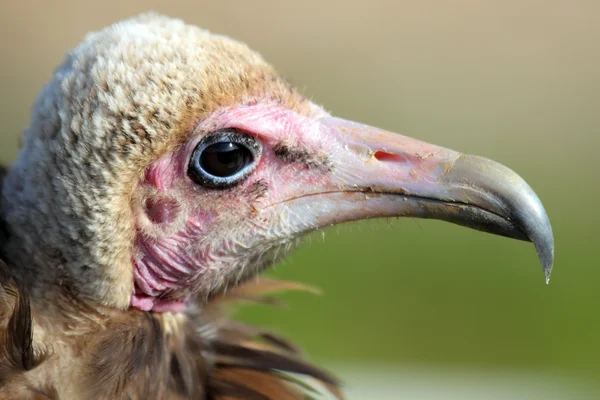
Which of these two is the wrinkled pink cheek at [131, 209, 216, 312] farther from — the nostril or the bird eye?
the nostril

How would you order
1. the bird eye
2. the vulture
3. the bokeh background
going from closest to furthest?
the vulture, the bird eye, the bokeh background

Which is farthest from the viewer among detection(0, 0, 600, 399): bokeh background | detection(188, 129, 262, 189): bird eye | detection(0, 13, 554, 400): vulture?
detection(0, 0, 600, 399): bokeh background

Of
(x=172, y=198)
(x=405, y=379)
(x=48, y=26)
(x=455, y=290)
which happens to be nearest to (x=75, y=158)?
(x=172, y=198)

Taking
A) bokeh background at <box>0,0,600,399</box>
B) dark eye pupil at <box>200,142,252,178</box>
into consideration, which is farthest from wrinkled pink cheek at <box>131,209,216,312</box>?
bokeh background at <box>0,0,600,399</box>

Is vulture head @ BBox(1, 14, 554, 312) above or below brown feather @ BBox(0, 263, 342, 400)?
above

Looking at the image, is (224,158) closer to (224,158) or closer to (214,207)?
(224,158)

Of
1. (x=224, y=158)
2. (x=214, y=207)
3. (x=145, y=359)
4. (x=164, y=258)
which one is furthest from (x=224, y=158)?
(x=145, y=359)

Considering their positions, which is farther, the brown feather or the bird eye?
the bird eye

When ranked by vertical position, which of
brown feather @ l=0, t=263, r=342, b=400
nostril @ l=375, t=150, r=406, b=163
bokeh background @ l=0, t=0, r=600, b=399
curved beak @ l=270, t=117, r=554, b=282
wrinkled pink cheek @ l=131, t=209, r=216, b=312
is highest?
bokeh background @ l=0, t=0, r=600, b=399

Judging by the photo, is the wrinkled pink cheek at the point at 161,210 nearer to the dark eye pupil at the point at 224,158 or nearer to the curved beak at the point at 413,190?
the dark eye pupil at the point at 224,158

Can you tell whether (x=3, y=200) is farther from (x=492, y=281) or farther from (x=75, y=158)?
(x=492, y=281)
